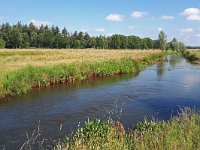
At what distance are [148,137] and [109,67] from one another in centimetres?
3214

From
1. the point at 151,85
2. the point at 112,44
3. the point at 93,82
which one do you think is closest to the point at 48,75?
the point at 93,82

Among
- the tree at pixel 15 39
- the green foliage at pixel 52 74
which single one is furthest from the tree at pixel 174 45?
the green foliage at pixel 52 74

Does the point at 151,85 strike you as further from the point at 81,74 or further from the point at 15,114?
the point at 15,114

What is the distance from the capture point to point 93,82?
33.1m

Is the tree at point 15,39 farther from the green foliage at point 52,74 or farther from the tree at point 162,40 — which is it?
the tree at point 162,40

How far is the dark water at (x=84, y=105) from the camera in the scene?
16031 mm

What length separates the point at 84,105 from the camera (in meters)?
21.7

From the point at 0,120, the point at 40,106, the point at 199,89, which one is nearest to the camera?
the point at 0,120

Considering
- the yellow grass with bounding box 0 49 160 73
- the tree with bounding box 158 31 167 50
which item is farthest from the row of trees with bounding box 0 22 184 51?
the yellow grass with bounding box 0 49 160 73

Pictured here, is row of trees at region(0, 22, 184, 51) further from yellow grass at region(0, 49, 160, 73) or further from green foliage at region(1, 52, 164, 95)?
green foliage at region(1, 52, 164, 95)

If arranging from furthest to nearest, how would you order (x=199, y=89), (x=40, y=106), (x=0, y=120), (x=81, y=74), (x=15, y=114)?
1. (x=81, y=74)
2. (x=199, y=89)
3. (x=40, y=106)
4. (x=15, y=114)
5. (x=0, y=120)

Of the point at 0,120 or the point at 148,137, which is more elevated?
the point at 148,137

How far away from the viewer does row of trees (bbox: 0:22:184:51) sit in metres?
102

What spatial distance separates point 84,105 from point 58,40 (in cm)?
8918
